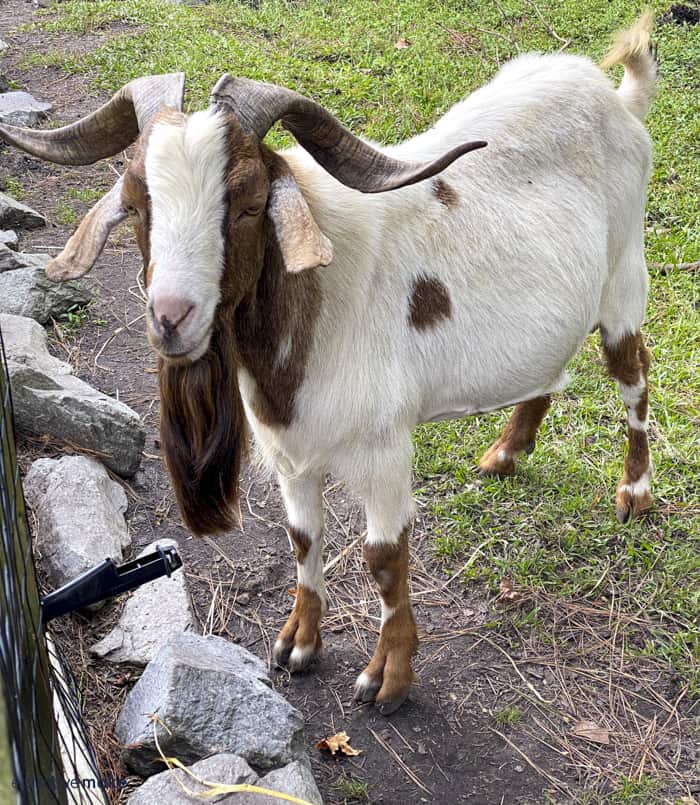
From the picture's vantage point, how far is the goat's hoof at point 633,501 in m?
4.04

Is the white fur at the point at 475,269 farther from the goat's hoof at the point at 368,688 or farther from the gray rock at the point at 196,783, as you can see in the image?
the gray rock at the point at 196,783

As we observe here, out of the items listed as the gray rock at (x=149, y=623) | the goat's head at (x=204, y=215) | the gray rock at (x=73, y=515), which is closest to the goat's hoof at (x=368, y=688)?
the gray rock at (x=149, y=623)

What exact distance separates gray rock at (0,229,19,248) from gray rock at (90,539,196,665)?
283 cm

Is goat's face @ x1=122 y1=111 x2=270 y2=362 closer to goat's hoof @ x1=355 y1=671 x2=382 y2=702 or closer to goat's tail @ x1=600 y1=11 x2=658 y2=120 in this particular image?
goat's hoof @ x1=355 y1=671 x2=382 y2=702

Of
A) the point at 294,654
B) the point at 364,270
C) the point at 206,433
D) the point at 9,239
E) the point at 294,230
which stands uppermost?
the point at 294,230

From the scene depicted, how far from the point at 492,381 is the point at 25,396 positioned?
194cm

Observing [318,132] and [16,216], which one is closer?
[318,132]

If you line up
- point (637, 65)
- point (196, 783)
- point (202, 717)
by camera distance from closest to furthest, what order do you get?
1. point (196, 783)
2. point (202, 717)
3. point (637, 65)

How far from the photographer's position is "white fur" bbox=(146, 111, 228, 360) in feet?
7.52

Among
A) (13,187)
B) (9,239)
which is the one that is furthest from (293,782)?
(13,187)

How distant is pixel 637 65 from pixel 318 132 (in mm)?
1857

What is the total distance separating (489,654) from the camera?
11.6 feet

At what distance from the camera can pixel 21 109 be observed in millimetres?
7316

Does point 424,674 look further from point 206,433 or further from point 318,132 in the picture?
point 318,132
